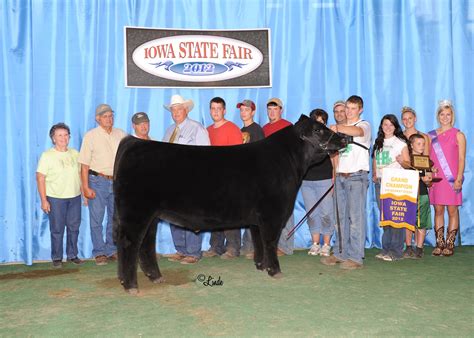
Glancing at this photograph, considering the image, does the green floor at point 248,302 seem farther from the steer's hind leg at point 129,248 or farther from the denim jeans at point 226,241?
the denim jeans at point 226,241

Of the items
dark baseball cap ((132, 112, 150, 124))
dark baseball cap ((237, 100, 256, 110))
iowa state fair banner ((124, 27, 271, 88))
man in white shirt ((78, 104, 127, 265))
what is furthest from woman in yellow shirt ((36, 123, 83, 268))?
dark baseball cap ((237, 100, 256, 110))

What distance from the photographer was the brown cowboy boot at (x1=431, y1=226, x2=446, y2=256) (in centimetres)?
582

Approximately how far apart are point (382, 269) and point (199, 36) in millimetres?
3366

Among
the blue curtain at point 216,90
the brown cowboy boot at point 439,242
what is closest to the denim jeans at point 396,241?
the brown cowboy boot at point 439,242

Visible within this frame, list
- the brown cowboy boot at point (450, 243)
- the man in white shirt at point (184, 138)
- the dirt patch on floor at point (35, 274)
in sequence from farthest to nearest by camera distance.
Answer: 1. the brown cowboy boot at point (450, 243)
2. the man in white shirt at point (184, 138)
3. the dirt patch on floor at point (35, 274)

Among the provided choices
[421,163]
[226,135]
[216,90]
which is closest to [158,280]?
[226,135]

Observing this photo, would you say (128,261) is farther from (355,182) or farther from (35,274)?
(355,182)

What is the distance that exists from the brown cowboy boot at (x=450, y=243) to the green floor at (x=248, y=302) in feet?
0.97

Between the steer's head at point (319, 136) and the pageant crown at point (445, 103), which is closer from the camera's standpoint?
the steer's head at point (319, 136)

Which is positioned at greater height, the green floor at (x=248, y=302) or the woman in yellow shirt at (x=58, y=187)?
the woman in yellow shirt at (x=58, y=187)

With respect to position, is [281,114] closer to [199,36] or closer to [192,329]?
[199,36]

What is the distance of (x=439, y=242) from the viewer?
234 inches

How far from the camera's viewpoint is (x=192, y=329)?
11.1 ft

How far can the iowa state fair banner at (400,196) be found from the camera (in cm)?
545
